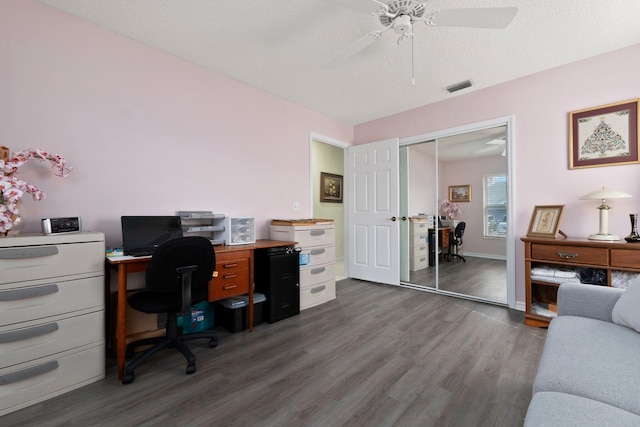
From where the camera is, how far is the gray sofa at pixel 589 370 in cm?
79

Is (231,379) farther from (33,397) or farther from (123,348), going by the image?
(33,397)

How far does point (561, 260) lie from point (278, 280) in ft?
8.55

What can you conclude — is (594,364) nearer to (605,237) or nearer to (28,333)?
(605,237)

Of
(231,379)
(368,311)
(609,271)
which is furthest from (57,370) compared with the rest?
(609,271)

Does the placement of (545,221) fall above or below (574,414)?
above

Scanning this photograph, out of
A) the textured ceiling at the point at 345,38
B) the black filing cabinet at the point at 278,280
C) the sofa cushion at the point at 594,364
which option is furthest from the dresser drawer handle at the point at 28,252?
the sofa cushion at the point at 594,364

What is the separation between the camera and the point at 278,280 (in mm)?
2713

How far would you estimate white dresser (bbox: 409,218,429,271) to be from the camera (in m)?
4.01

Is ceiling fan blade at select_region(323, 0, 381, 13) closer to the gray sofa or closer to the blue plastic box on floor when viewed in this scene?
the gray sofa

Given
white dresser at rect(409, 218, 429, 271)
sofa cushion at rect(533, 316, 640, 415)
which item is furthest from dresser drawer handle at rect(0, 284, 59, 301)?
white dresser at rect(409, 218, 429, 271)

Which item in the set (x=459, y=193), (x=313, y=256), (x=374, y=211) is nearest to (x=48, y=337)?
(x=313, y=256)

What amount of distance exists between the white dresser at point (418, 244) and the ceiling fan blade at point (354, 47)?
2.57 meters

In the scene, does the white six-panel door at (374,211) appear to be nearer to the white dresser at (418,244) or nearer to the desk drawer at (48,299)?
the white dresser at (418,244)

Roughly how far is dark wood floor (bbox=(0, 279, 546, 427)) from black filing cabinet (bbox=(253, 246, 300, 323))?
0.15 metres
